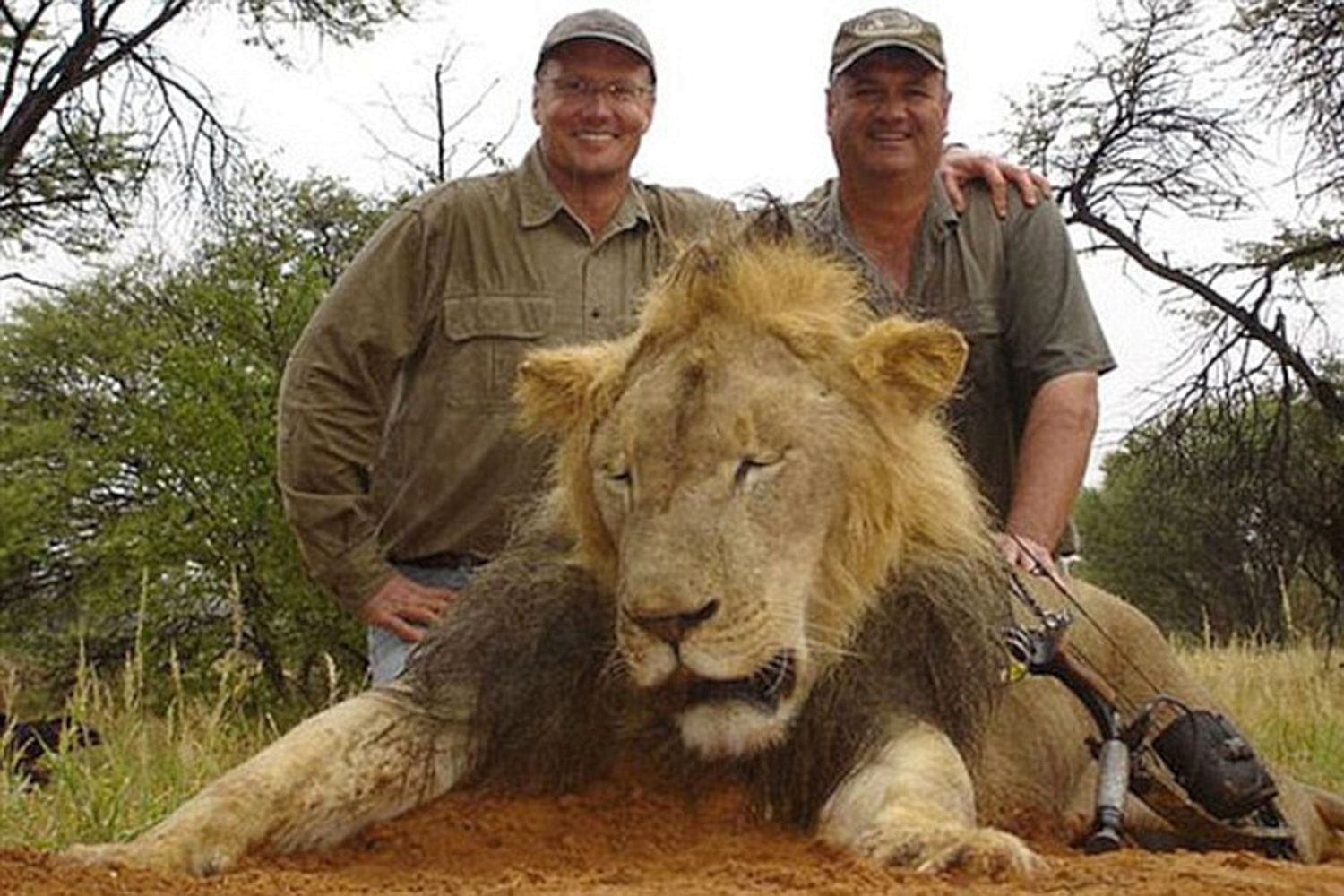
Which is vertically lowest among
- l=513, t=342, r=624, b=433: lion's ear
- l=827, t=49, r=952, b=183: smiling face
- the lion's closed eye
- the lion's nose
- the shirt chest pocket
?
the lion's nose

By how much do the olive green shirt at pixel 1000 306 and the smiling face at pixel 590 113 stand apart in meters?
0.54

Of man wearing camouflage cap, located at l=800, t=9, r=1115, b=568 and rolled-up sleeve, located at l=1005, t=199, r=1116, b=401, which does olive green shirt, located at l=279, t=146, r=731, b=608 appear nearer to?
man wearing camouflage cap, located at l=800, t=9, r=1115, b=568

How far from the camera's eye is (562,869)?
120 inches

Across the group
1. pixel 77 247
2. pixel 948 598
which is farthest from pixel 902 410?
pixel 77 247

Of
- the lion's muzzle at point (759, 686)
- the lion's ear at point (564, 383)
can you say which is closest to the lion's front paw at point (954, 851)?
the lion's muzzle at point (759, 686)

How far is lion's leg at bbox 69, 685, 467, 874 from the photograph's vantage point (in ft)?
9.91

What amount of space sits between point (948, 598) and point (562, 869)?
0.94 meters

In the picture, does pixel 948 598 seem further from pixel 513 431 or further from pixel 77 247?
pixel 77 247

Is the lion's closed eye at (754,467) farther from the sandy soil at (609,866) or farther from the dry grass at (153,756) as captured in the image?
the dry grass at (153,756)

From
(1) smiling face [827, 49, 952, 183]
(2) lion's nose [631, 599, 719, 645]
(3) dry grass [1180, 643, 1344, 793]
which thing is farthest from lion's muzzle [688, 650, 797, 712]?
(3) dry grass [1180, 643, 1344, 793]

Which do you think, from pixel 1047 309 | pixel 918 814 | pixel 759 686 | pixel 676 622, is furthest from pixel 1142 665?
pixel 676 622

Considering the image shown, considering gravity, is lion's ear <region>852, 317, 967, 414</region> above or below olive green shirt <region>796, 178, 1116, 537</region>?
below

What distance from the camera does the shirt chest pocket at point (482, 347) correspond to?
534 cm

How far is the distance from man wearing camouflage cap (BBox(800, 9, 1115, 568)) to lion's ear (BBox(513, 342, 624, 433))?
163 cm
